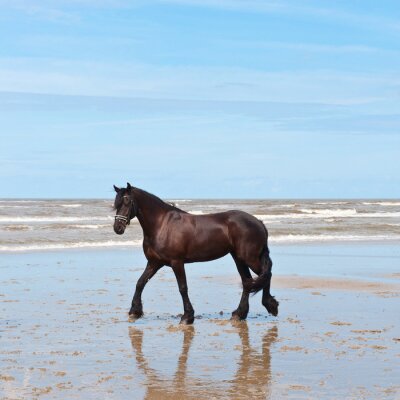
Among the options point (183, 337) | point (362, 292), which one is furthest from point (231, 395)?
point (362, 292)

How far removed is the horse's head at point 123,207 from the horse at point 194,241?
0.07 ft

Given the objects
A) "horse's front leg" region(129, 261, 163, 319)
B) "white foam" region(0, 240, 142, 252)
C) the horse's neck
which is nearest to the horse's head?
the horse's neck

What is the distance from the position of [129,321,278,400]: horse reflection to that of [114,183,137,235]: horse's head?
2.27 m

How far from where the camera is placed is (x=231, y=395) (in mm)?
6617

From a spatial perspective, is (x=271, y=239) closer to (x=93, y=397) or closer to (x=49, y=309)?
(x=49, y=309)

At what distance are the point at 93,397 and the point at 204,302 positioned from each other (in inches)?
247

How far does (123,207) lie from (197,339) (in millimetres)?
2283

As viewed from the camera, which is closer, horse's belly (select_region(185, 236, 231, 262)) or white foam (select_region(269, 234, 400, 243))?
horse's belly (select_region(185, 236, 231, 262))

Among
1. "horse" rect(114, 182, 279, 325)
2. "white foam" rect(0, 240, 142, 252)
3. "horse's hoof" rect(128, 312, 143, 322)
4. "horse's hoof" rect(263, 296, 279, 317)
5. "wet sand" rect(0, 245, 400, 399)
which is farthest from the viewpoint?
"white foam" rect(0, 240, 142, 252)

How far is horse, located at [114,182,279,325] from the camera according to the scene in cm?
1093

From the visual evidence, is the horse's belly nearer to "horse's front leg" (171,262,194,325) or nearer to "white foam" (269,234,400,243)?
"horse's front leg" (171,262,194,325)

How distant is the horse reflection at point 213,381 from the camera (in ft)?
21.8

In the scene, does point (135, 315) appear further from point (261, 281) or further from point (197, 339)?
point (261, 281)

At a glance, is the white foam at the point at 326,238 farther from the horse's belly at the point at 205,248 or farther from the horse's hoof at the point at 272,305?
the horse's belly at the point at 205,248
